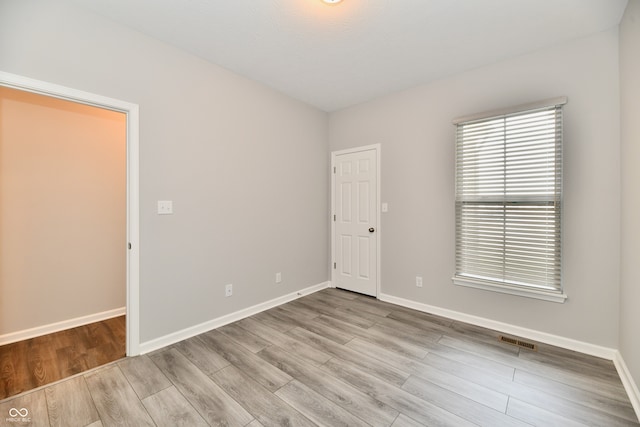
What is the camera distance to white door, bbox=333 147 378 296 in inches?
148

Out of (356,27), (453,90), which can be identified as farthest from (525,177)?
(356,27)

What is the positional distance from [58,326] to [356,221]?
11.8 ft

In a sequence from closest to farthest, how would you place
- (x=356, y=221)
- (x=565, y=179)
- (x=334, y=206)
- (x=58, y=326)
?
(x=565, y=179), (x=58, y=326), (x=356, y=221), (x=334, y=206)

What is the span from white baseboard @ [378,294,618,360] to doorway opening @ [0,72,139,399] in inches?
119

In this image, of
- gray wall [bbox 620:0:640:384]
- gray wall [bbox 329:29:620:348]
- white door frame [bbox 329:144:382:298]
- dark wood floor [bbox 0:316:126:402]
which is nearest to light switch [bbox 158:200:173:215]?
dark wood floor [bbox 0:316:126:402]

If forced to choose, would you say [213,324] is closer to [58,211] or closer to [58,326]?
[58,326]

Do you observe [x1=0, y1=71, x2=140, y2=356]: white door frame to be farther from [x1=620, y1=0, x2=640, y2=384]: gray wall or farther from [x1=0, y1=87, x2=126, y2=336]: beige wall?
[x1=620, y1=0, x2=640, y2=384]: gray wall

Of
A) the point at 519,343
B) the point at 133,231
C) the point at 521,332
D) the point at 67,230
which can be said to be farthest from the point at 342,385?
the point at 67,230

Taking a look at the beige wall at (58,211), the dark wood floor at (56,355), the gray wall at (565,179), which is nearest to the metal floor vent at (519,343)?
the gray wall at (565,179)

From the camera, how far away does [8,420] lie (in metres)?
1.59

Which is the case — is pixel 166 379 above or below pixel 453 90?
below

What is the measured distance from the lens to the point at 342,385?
195 centimetres

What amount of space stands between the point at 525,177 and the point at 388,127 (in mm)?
1657

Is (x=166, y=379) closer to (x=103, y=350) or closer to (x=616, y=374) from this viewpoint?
(x=103, y=350)
